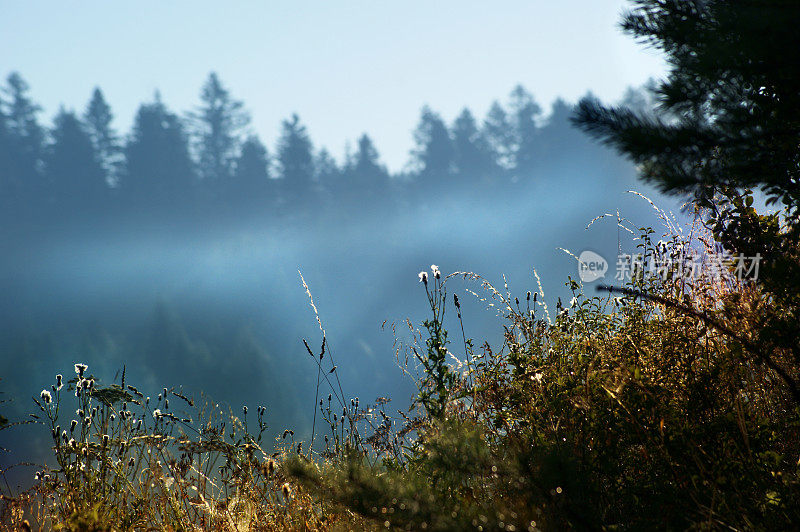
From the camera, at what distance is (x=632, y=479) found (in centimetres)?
200

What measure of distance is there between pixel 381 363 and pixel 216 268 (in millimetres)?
6799

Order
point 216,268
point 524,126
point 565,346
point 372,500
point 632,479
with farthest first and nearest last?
point 524,126 → point 216,268 → point 565,346 → point 632,479 → point 372,500

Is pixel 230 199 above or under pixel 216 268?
above

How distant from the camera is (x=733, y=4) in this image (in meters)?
1.77

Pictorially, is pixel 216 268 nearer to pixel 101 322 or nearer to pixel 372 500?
pixel 101 322

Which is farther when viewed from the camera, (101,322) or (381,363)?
(381,363)

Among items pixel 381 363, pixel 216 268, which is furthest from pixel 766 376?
pixel 216 268

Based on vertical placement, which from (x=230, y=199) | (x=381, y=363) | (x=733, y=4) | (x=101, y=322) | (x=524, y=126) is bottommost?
(x=381, y=363)

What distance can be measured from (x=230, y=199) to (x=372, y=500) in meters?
21.2

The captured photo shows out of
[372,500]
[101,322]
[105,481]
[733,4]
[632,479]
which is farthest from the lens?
[101,322]

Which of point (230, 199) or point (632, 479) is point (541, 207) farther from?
point (632, 479)

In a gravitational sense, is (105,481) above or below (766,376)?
below

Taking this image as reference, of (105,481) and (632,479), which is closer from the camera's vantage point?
(632,479)

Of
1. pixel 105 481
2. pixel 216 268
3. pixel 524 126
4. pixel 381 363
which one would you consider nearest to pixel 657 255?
pixel 105 481
